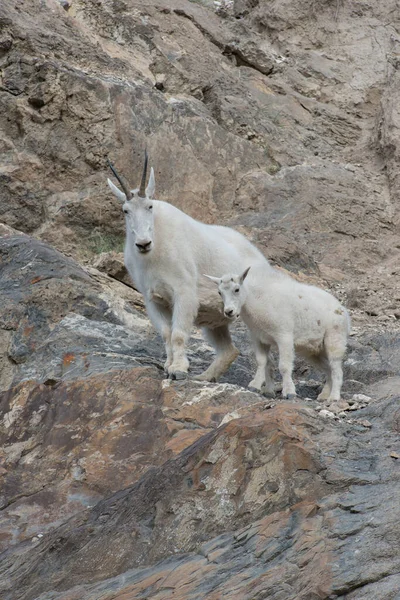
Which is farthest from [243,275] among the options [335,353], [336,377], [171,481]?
[171,481]

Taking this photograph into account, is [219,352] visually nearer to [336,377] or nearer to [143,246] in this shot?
[336,377]

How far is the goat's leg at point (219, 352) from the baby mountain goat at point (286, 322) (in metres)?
0.36

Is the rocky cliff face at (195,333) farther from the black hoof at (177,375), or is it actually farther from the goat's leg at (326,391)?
the goat's leg at (326,391)

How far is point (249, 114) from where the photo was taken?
1689 centimetres

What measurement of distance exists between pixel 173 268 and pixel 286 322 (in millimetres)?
1186

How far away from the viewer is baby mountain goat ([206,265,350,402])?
848 cm

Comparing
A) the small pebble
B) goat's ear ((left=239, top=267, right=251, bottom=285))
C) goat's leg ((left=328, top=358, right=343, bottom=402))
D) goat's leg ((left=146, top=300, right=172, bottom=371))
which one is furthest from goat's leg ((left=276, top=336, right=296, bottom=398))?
the small pebble

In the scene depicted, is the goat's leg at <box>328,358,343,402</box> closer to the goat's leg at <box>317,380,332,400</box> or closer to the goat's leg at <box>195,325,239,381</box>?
the goat's leg at <box>317,380,332,400</box>

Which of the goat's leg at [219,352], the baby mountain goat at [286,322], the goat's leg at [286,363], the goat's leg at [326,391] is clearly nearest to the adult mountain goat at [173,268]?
the goat's leg at [219,352]

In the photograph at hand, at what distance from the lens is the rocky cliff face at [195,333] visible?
5430 mm

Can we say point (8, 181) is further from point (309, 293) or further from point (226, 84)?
point (309, 293)

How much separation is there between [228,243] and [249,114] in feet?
26.1

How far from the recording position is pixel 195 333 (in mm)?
10750

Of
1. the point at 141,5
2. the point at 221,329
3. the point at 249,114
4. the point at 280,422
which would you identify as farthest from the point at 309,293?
the point at 141,5
